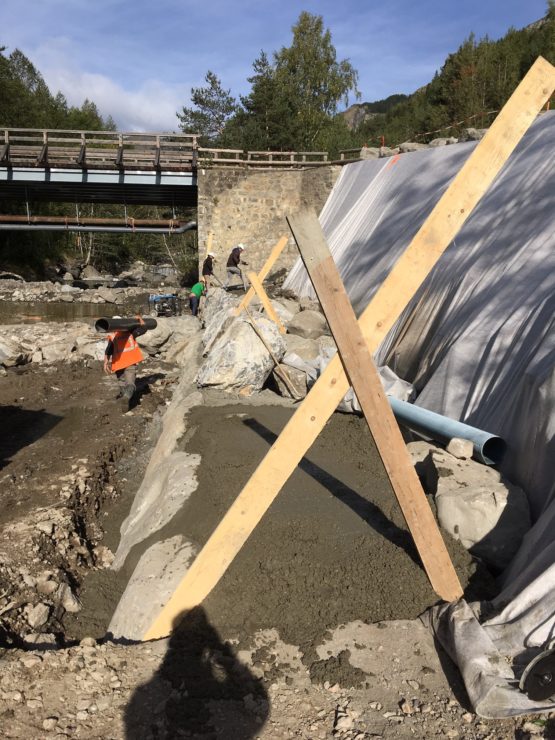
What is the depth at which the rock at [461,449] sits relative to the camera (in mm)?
3979

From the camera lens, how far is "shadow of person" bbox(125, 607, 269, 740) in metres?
2.12

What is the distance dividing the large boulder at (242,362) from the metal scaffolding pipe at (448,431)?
6.72ft

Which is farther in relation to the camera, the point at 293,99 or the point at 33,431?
the point at 293,99

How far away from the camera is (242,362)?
6.93 metres

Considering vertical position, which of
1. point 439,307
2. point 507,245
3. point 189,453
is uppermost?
point 507,245

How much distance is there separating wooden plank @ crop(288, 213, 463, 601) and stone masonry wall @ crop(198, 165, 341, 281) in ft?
63.9

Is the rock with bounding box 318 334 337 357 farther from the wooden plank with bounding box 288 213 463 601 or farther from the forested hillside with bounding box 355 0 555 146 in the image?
the forested hillside with bounding box 355 0 555 146

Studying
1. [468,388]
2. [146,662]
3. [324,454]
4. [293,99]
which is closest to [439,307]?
[468,388]

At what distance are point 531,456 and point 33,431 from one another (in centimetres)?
671

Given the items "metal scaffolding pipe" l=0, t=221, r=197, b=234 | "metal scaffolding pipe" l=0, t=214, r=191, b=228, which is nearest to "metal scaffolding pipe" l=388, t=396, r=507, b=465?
"metal scaffolding pipe" l=0, t=221, r=197, b=234

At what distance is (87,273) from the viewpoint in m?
36.4

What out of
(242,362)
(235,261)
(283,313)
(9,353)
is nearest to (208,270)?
(235,261)

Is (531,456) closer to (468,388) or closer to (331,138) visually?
(468,388)

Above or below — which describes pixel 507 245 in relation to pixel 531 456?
above
